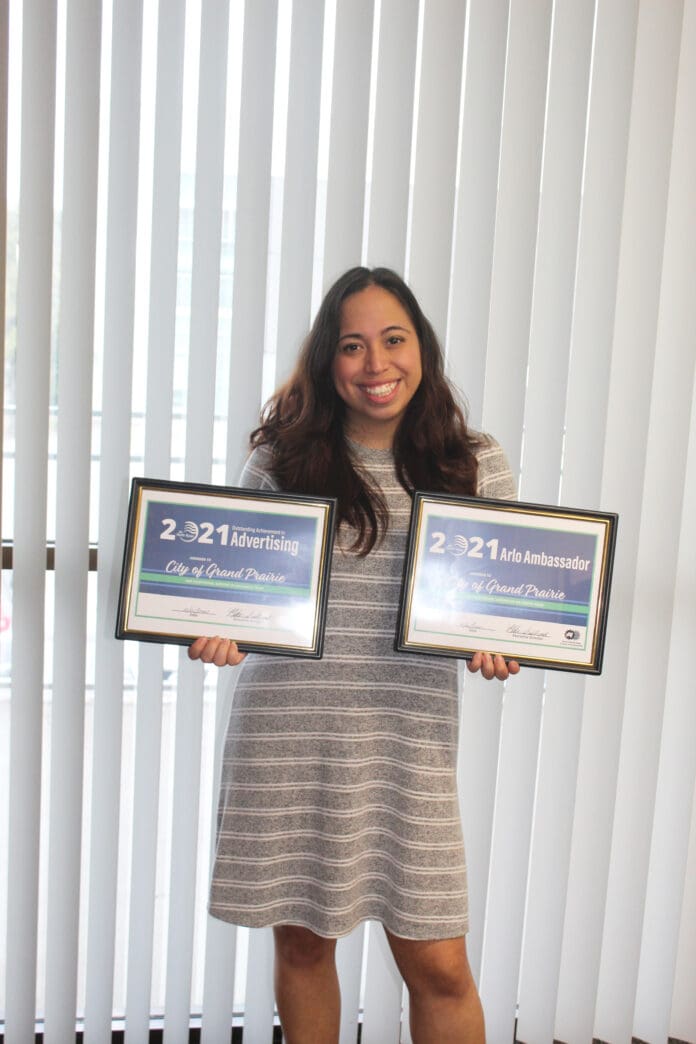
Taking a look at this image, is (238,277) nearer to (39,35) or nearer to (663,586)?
(39,35)

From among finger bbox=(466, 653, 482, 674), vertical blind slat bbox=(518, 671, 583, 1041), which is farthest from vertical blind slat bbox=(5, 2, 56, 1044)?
vertical blind slat bbox=(518, 671, 583, 1041)

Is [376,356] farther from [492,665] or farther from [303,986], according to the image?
[303,986]

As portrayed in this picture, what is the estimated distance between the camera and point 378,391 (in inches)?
58.0

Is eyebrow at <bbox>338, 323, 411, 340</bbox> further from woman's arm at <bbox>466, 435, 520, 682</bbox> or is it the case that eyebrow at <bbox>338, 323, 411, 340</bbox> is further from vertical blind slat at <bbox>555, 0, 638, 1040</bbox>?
vertical blind slat at <bbox>555, 0, 638, 1040</bbox>

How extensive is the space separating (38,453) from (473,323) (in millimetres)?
902

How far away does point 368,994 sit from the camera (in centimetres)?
205

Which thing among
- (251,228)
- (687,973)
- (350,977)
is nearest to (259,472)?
(251,228)

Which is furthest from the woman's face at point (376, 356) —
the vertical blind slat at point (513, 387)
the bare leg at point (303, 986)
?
the bare leg at point (303, 986)

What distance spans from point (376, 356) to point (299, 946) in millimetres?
953

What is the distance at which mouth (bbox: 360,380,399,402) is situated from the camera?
147 cm

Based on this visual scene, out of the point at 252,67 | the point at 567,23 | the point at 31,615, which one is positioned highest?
the point at 567,23

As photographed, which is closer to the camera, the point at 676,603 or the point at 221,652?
the point at 221,652

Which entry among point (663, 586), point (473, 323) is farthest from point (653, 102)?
point (663, 586)

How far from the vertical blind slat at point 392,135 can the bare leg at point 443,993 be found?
1.24 m
